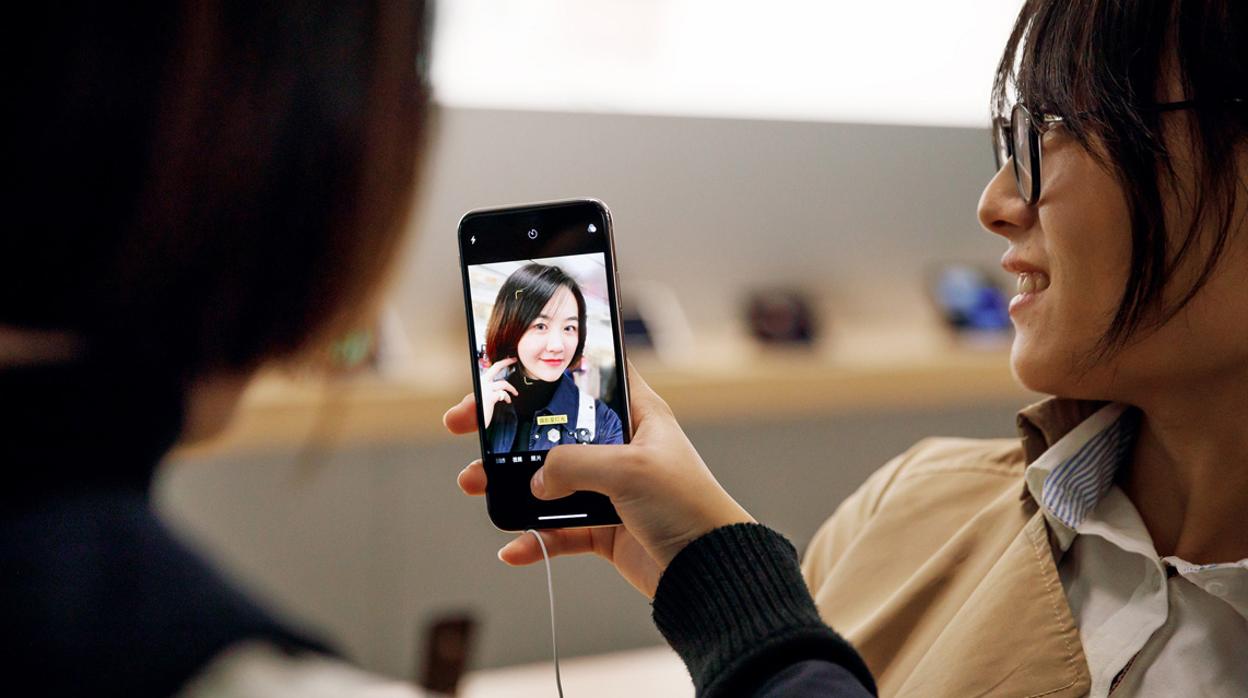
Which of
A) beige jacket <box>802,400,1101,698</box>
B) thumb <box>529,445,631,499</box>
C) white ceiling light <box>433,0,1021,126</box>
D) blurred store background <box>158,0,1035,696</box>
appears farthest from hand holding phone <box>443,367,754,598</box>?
white ceiling light <box>433,0,1021,126</box>

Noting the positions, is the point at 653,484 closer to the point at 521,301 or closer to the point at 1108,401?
the point at 521,301

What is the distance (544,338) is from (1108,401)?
0.59 metres

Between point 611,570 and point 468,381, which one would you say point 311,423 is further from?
point 611,570

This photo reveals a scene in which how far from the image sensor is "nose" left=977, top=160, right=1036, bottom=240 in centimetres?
90

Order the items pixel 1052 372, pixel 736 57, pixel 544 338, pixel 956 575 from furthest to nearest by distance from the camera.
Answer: pixel 736 57
pixel 956 575
pixel 1052 372
pixel 544 338

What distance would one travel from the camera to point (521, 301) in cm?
77

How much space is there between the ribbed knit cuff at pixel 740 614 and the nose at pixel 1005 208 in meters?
0.40

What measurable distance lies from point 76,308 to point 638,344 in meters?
1.76

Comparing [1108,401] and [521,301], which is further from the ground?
[521,301]

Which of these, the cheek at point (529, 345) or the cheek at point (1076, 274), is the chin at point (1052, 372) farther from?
the cheek at point (529, 345)

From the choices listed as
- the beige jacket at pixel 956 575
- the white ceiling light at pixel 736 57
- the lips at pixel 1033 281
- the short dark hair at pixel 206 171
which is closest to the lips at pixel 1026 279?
the lips at pixel 1033 281

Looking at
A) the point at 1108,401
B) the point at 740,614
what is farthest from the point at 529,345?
the point at 1108,401

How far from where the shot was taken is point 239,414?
1.05 feet

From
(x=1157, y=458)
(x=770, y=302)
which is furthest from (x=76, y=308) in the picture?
(x=770, y=302)
